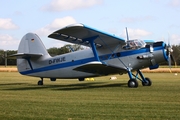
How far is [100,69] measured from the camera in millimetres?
15375

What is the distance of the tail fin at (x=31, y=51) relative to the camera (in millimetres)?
18797

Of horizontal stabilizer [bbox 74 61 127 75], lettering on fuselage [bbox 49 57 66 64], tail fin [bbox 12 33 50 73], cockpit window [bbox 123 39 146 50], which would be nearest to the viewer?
horizontal stabilizer [bbox 74 61 127 75]

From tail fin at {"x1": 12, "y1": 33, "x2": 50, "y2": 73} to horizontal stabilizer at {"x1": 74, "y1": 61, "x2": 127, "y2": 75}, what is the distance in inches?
169

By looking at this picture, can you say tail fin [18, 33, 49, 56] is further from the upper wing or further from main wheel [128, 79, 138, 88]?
main wheel [128, 79, 138, 88]

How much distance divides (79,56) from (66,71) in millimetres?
1308

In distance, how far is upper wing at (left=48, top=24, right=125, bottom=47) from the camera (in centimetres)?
1403

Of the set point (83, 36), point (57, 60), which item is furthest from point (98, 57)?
point (57, 60)

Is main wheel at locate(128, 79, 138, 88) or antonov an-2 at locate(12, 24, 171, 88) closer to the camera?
main wheel at locate(128, 79, 138, 88)

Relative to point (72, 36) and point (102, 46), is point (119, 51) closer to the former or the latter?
point (102, 46)

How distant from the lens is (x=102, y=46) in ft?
54.2

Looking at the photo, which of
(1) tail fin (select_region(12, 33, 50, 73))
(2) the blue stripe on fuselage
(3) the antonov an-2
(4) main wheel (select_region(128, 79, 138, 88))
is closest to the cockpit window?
(3) the antonov an-2

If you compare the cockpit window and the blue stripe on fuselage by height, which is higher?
the cockpit window

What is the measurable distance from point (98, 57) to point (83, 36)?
54.8 inches

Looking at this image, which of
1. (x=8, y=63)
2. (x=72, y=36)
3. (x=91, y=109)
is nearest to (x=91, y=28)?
(x=72, y=36)
